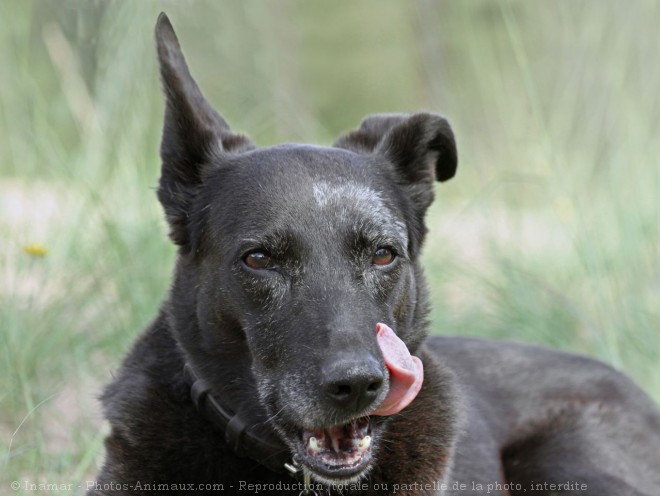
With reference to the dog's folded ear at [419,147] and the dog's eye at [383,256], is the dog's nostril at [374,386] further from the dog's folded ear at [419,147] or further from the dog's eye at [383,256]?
the dog's folded ear at [419,147]

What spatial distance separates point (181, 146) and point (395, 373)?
4.18 feet

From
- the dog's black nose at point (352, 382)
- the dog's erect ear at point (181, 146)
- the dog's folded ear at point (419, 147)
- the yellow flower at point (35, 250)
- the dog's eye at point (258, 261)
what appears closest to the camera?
the dog's black nose at point (352, 382)

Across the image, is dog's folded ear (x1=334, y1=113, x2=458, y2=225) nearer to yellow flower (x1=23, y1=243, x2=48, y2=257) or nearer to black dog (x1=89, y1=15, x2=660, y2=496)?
black dog (x1=89, y1=15, x2=660, y2=496)

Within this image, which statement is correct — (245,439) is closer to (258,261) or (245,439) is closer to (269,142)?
(258,261)

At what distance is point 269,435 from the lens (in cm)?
345

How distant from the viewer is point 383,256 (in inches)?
135

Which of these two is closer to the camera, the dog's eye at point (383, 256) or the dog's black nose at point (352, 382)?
the dog's black nose at point (352, 382)

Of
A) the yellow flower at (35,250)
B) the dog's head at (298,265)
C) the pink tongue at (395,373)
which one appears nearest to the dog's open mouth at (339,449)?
the dog's head at (298,265)

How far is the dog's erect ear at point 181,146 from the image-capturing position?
12.0ft

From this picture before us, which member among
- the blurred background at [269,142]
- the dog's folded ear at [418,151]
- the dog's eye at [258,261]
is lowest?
the blurred background at [269,142]

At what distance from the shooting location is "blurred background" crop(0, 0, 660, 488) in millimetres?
5059

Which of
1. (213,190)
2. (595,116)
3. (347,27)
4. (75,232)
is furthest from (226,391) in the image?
(347,27)

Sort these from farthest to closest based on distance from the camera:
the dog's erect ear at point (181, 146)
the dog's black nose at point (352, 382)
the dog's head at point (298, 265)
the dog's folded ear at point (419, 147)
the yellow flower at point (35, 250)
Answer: the yellow flower at point (35, 250)
the dog's folded ear at point (419, 147)
the dog's erect ear at point (181, 146)
the dog's head at point (298, 265)
the dog's black nose at point (352, 382)

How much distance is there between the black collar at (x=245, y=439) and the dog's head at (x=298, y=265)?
Result: 0.16ft
